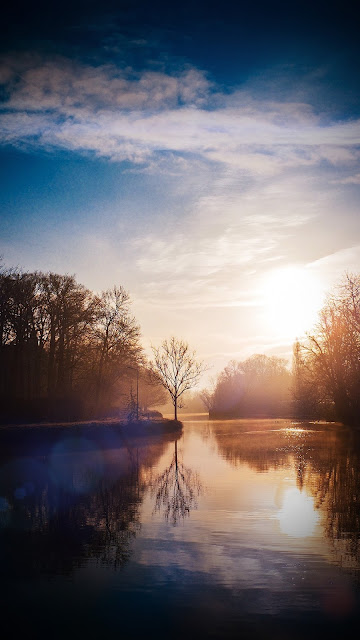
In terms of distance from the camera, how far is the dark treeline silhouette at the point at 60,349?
144 feet

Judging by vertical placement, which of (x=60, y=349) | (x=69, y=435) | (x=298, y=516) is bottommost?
(x=298, y=516)

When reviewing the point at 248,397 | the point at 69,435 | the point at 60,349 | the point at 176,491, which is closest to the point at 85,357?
the point at 60,349

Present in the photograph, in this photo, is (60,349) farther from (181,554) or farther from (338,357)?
(181,554)

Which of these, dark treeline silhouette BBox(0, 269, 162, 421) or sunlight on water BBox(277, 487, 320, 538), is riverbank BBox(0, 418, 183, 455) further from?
sunlight on water BBox(277, 487, 320, 538)

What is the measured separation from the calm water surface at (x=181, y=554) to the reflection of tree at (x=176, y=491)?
0.05 m

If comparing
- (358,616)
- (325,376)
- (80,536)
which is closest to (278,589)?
(358,616)

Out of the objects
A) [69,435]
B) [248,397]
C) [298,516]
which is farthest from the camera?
[248,397]

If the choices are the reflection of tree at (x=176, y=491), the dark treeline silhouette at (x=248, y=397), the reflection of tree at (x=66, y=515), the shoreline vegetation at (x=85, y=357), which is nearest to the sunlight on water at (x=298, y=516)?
the reflection of tree at (x=176, y=491)

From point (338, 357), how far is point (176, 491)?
37.6 meters

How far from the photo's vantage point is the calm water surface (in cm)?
664

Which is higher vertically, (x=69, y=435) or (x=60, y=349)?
(x=60, y=349)

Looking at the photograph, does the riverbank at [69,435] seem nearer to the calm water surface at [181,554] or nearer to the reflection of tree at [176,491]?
the reflection of tree at [176,491]

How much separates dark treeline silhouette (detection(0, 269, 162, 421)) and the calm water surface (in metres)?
25.5

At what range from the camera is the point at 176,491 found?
53.9ft
